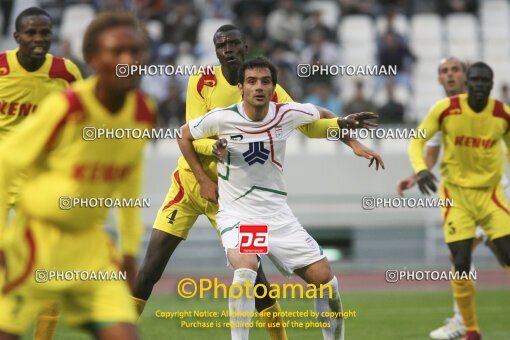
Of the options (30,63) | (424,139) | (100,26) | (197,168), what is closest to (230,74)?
(197,168)

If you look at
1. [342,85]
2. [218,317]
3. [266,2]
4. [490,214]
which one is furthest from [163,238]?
[266,2]

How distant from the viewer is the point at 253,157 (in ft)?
26.7

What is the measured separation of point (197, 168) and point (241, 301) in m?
1.21

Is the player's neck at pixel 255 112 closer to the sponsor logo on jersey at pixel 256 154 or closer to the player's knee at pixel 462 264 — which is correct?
the sponsor logo on jersey at pixel 256 154

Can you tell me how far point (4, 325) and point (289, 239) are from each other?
3.02m

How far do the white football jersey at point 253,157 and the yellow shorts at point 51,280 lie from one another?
8.66 feet

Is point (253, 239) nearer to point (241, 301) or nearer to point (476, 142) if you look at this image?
point (241, 301)

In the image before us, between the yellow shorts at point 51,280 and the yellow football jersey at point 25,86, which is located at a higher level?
the yellow football jersey at point 25,86

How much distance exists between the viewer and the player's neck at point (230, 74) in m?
8.84

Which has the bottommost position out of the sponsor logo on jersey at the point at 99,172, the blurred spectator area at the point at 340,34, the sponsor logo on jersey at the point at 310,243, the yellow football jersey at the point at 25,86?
the sponsor logo on jersey at the point at 310,243

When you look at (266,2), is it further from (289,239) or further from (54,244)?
(54,244)

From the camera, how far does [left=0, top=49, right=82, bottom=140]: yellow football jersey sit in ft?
29.9

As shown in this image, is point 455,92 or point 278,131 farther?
point 455,92

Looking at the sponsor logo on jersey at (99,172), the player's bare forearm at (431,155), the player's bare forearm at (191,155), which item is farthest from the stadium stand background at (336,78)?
the sponsor logo on jersey at (99,172)
